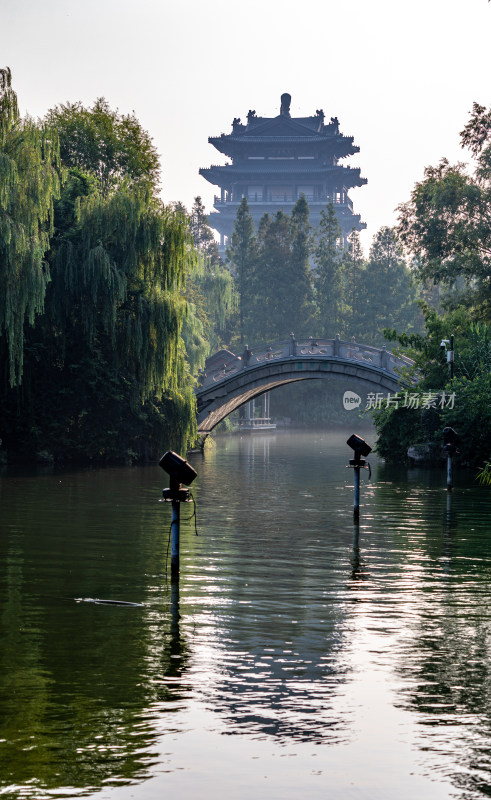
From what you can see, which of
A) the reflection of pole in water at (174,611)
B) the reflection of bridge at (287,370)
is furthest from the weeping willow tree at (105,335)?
the reflection of pole in water at (174,611)

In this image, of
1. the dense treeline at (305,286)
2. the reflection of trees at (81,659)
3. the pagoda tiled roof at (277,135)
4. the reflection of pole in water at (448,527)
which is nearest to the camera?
the reflection of trees at (81,659)

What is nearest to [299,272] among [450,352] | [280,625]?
[450,352]

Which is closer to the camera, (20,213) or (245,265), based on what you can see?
(20,213)

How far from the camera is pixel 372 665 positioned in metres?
8.79

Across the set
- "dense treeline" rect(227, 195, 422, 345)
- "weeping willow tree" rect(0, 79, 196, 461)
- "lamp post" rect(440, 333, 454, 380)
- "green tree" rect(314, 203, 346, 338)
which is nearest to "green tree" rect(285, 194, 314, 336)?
"dense treeline" rect(227, 195, 422, 345)

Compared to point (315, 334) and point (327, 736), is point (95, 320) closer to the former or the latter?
point (327, 736)

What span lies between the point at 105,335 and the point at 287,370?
570 inches

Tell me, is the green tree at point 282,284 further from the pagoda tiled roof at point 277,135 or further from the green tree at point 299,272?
the pagoda tiled roof at point 277,135

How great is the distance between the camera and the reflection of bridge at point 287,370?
154 feet

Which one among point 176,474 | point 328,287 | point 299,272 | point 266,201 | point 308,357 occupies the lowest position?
point 176,474

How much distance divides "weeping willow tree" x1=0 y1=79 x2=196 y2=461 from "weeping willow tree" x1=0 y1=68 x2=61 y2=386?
3.31 metres

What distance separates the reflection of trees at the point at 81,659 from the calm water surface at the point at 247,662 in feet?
0.07

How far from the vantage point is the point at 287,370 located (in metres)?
48.7

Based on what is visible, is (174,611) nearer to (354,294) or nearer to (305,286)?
(305,286)
